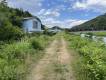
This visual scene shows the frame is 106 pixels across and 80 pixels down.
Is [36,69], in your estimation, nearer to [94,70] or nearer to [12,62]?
[12,62]

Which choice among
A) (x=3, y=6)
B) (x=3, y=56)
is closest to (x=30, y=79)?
(x=3, y=56)

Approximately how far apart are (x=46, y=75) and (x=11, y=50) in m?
5.00

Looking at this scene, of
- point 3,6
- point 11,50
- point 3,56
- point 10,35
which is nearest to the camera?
point 3,56

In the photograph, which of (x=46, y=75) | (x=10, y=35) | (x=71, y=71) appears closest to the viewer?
(x=46, y=75)

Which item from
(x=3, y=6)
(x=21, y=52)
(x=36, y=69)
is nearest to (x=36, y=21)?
(x=3, y=6)

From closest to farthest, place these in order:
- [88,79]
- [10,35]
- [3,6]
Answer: [88,79]
[10,35]
[3,6]

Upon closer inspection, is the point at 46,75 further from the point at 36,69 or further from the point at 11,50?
the point at 11,50

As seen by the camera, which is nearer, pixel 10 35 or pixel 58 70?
pixel 58 70

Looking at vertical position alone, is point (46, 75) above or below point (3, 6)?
below

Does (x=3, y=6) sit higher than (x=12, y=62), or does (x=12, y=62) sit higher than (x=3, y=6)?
(x=3, y=6)

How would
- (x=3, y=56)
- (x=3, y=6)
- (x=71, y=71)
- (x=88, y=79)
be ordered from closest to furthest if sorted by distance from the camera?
(x=88, y=79) < (x=71, y=71) < (x=3, y=56) < (x=3, y=6)

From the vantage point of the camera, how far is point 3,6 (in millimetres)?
32219

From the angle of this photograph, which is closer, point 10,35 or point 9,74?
point 9,74

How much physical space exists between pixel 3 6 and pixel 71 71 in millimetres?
21585
